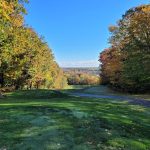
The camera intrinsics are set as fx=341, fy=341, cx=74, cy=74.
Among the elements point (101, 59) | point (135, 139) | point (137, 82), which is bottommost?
point (135, 139)

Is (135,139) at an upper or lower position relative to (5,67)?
lower

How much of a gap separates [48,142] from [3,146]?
1518 millimetres

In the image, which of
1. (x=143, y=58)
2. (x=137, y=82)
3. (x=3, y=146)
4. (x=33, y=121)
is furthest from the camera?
(x=137, y=82)

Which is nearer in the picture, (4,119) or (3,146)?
(3,146)

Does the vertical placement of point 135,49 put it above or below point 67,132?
above

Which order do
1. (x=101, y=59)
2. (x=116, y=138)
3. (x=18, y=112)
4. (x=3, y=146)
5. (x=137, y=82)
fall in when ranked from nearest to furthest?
(x=3, y=146), (x=116, y=138), (x=18, y=112), (x=137, y=82), (x=101, y=59)

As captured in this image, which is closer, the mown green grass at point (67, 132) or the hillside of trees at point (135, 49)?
the mown green grass at point (67, 132)

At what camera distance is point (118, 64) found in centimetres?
5294

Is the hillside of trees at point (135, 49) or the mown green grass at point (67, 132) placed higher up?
the hillside of trees at point (135, 49)

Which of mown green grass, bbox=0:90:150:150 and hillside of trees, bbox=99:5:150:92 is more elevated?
hillside of trees, bbox=99:5:150:92

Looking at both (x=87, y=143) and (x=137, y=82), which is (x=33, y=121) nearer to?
(x=87, y=143)

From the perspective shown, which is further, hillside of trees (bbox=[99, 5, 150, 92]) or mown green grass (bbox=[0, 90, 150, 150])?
hillside of trees (bbox=[99, 5, 150, 92])

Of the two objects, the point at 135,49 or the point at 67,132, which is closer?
the point at 67,132

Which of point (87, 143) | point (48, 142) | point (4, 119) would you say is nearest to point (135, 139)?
point (87, 143)
